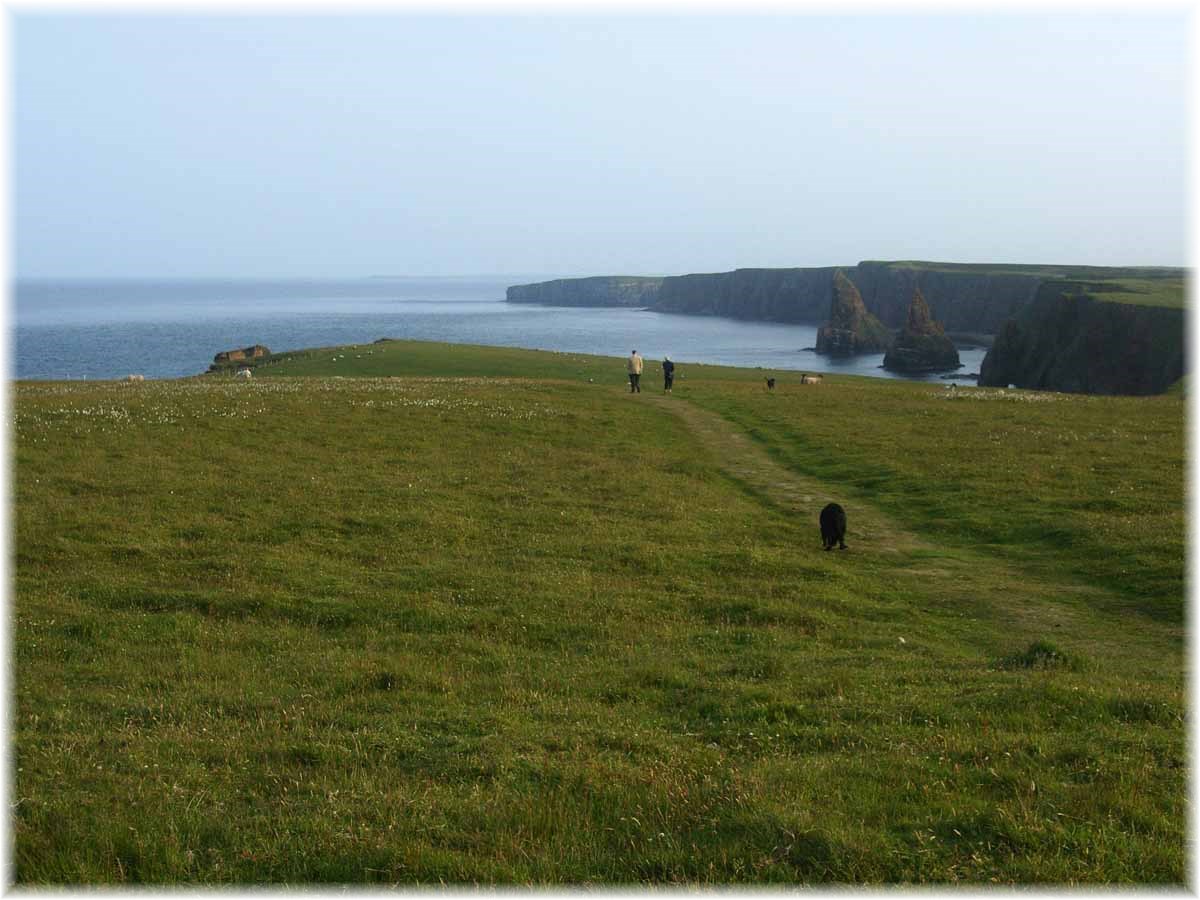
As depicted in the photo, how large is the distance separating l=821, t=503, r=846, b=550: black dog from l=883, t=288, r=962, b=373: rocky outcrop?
146 m

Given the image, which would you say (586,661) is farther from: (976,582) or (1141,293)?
(1141,293)

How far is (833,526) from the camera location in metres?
20.2

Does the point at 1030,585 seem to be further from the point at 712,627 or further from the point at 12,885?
the point at 12,885

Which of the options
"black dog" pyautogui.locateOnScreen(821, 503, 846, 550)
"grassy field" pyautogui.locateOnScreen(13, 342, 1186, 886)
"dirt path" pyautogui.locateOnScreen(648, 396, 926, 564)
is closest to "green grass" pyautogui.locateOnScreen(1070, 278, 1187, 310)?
"dirt path" pyautogui.locateOnScreen(648, 396, 926, 564)

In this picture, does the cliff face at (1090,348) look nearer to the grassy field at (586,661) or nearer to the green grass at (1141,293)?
the green grass at (1141,293)

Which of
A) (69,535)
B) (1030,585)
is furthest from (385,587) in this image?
(1030,585)

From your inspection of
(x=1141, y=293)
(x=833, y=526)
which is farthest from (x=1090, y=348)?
(x=833, y=526)

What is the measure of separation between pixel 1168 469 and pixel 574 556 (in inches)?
730

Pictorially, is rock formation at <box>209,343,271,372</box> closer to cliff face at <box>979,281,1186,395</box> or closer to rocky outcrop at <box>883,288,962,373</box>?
cliff face at <box>979,281,1186,395</box>

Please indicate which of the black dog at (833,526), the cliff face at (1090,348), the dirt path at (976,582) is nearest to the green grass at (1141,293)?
the cliff face at (1090,348)

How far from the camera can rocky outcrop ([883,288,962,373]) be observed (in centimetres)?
16275

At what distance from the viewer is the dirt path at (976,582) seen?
15.2m

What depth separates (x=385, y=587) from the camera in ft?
53.7

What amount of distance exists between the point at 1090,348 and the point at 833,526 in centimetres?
11813
